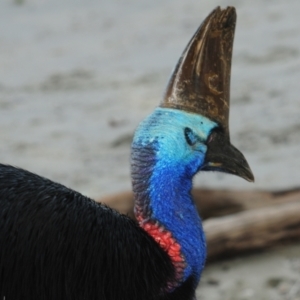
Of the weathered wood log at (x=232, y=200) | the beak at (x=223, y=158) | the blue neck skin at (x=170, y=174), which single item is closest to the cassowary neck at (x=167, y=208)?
the blue neck skin at (x=170, y=174)

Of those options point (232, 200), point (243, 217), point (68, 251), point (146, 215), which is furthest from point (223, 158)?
point (232, 200)

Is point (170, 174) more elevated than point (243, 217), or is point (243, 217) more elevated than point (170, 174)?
point (170, 174)

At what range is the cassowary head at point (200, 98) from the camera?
7.47 ft

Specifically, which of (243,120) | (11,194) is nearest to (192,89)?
(11,194)

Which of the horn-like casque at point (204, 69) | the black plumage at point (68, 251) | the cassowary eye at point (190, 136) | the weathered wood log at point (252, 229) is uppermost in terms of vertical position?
the horn-like casque at point (204, 69)

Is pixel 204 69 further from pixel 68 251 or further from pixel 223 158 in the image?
pixel 68 251

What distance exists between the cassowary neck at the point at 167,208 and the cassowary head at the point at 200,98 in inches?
1.4

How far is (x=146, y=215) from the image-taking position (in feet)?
7.47

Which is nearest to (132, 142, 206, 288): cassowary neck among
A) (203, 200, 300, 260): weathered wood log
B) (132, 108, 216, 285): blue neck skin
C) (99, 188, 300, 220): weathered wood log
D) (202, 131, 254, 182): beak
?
(132, 108, 216, 285): blue neck skin

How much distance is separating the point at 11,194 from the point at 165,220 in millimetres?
366

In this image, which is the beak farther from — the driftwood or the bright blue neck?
the driftwood

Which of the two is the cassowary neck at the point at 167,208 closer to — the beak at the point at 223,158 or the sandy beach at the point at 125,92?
the beak at the point at 223,158

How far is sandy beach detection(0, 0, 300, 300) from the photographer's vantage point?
439cm

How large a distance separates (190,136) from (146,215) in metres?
0.22
